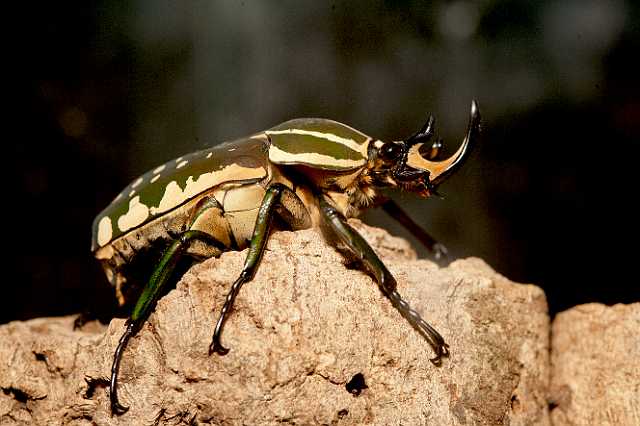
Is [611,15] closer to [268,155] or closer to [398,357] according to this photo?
[268,155]

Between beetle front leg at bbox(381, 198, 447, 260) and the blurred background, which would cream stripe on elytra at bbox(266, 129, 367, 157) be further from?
the blurred background

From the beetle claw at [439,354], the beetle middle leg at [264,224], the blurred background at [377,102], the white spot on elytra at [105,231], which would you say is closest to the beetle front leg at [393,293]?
the beetle claw at [439,354]

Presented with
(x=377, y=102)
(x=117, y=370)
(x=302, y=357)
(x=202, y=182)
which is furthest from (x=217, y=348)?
(x=377, y=102)

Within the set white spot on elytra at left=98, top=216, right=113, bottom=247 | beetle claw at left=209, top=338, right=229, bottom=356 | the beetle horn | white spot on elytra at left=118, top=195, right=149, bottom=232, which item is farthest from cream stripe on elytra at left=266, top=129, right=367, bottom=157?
beetle claw at left=209, top=338, right=229, bottom=356

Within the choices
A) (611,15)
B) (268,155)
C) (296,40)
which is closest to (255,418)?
(268,155)

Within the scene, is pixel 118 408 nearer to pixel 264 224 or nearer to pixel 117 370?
pixel 117 370

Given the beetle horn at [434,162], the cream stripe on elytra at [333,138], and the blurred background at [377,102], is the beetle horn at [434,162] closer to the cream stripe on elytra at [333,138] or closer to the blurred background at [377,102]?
the cream stripe on elytra at [333,138]
